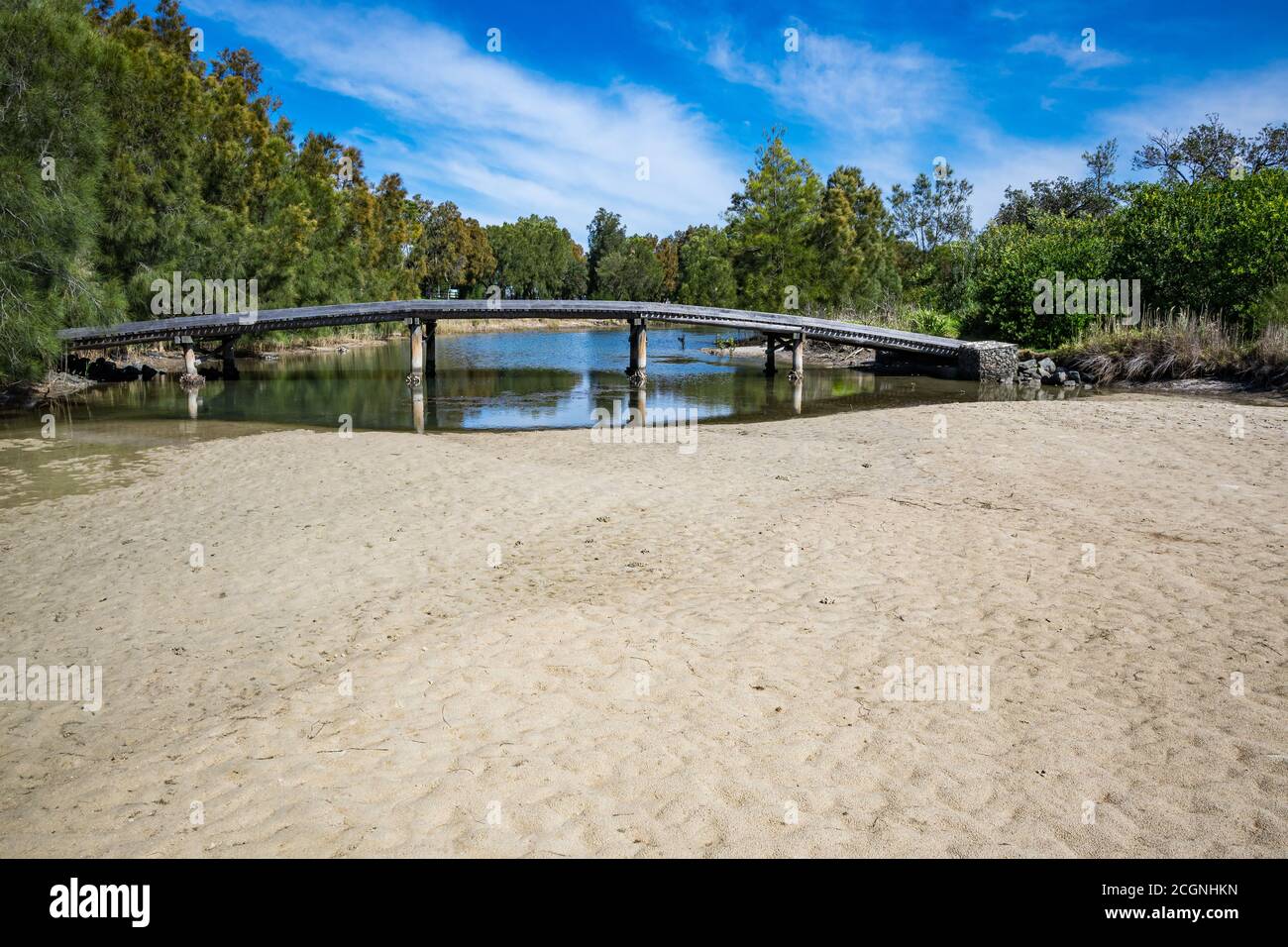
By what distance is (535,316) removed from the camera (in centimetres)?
3139

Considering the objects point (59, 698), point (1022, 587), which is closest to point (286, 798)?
point (59, 698)

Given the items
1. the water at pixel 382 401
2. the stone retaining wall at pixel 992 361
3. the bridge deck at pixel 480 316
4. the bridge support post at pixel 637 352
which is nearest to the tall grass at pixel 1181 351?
the stone retaining wall at pixel 992 361

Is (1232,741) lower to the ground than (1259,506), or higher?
lower

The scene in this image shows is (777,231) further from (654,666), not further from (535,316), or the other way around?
(654,666)

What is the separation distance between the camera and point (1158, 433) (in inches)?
568

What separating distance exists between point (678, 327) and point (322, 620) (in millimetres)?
85978

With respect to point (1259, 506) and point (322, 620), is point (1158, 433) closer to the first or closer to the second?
point (1259, 506)

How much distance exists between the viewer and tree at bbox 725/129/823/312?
50.7 m
